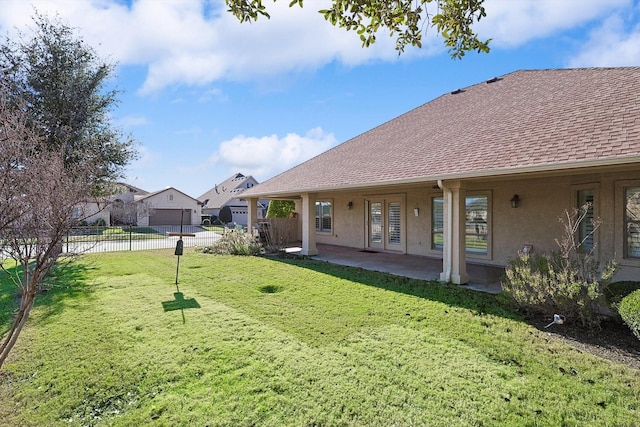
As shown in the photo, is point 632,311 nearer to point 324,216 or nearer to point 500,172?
point 500,172

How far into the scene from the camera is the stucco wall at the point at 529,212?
7801mm

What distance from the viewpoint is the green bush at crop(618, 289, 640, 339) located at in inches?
167

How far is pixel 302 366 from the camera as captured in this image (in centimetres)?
400

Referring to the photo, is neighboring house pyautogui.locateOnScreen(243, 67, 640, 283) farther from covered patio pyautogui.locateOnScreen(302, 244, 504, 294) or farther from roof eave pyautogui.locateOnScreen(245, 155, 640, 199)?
covered patio pyautogui.locateOnScreen(302, 244, 504, 294)

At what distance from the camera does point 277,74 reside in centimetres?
1235

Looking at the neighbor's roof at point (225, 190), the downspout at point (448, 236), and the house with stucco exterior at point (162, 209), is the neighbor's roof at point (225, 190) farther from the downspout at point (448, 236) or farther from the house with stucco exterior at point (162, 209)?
the downspout at point (448, 236)

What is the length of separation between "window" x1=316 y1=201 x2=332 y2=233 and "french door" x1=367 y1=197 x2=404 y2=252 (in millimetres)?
2839

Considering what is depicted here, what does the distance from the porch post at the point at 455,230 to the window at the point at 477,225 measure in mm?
3175

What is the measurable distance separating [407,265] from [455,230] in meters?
3.02

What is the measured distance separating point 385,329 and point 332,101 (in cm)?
1274

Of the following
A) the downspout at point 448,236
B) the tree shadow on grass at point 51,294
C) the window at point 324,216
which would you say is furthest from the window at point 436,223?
the tree shadow on grass at point 51,294

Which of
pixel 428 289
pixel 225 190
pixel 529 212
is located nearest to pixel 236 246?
pixel 428 289

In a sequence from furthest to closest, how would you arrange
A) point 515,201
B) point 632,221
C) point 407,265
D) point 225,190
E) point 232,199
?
point 225,190, point 232,199, point 407,265, point 515,201, point 632,221

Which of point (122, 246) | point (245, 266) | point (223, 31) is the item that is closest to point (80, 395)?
point (223, 31)
